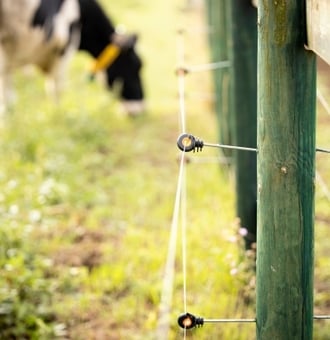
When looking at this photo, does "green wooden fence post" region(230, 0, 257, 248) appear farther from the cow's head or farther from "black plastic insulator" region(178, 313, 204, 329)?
the cow's head

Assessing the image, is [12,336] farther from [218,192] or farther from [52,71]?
[52,71]

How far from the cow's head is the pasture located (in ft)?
0.56

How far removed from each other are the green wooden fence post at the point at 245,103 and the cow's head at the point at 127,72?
4646 millimetres

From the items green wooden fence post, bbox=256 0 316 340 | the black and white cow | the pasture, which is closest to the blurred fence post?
the pasture

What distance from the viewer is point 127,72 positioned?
8.11m

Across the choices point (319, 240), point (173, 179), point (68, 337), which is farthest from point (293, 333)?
point (173, 179)

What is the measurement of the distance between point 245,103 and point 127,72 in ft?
15.9

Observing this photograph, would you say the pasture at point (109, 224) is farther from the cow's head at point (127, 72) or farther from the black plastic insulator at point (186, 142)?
the black plastic insulator at point (186, 142)

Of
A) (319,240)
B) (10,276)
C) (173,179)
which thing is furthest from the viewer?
(173,179)

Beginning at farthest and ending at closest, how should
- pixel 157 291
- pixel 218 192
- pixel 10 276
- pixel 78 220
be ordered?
pixel 218 192
pixel 78 220
pixel 157 291
pixel 10 276

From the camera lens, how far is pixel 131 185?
5352 millimetres

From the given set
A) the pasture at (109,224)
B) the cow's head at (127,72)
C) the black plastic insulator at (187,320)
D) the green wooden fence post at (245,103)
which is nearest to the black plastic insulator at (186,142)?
the black plastic insulator at (187,320)

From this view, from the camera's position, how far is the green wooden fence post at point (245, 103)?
3.34 metres

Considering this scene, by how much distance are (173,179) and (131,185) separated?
36cm
